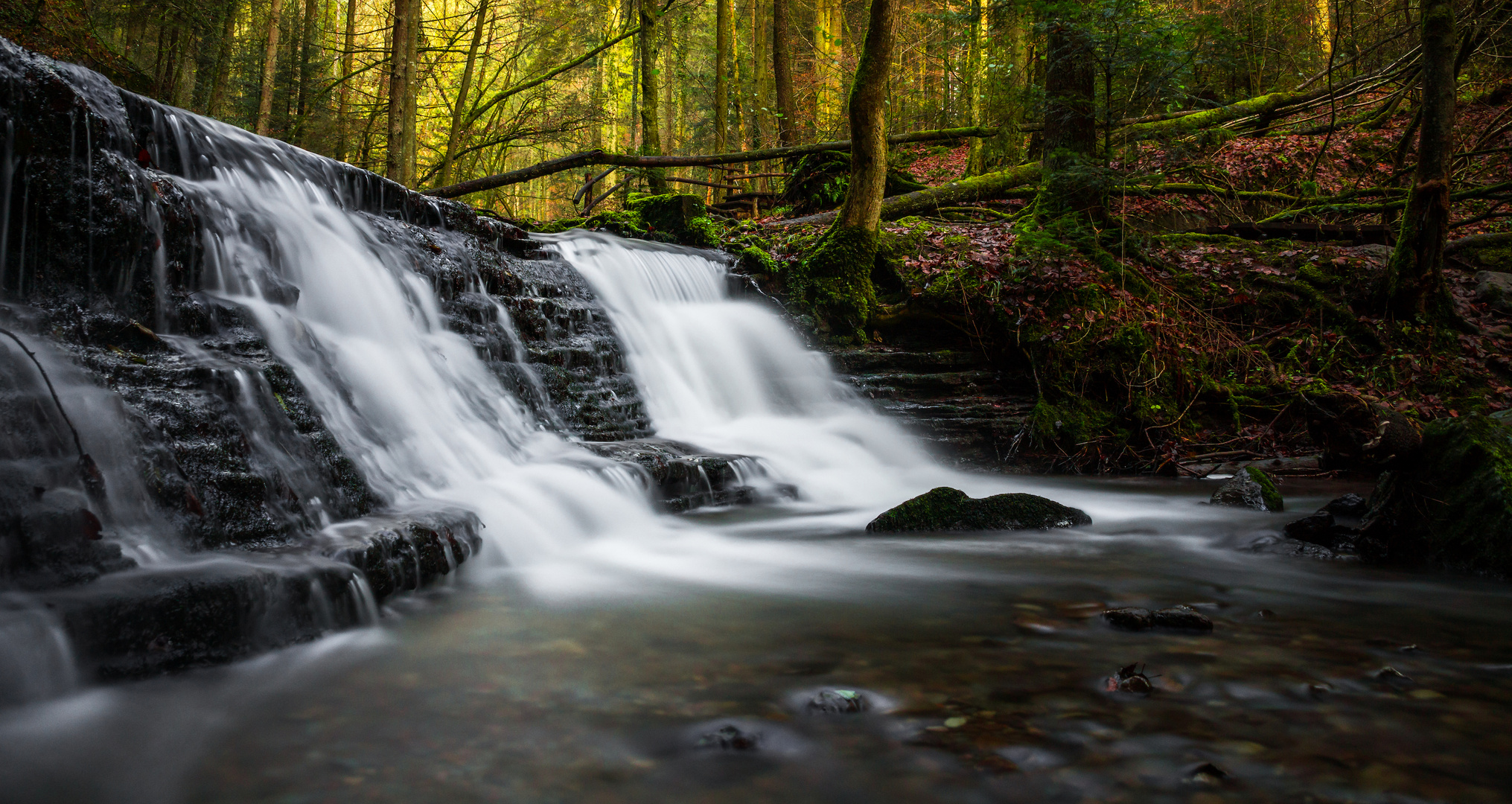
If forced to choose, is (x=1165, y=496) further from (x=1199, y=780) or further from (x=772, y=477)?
(x=1199, y=780)

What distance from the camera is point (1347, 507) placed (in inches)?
207

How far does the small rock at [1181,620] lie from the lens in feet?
10.9

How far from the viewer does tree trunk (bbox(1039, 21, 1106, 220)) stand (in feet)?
28.8

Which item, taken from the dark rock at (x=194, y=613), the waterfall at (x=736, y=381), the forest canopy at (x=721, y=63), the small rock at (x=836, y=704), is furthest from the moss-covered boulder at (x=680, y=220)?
the small rock at (x=836, y=704)

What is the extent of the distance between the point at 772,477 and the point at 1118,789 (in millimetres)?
5015

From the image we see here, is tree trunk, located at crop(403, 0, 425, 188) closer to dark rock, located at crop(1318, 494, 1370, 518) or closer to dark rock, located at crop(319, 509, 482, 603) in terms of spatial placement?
dark rock, located at crop(319, 509, 482, 603)

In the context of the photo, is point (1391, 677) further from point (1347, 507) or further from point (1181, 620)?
point (1347, 507)

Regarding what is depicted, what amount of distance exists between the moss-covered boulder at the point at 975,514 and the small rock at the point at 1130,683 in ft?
9.50

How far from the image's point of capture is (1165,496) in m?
6.92

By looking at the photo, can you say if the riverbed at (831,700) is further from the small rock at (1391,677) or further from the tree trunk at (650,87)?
the tree trunk at (650,87)

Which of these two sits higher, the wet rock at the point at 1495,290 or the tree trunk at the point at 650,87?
the tree trunk at the point at 650,87

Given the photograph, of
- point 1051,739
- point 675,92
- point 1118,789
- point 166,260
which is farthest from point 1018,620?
point 675,92

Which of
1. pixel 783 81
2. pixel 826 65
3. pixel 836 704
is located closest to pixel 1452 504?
pixel 836 704

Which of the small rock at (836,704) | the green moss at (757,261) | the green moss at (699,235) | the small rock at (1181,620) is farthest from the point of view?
the green moss at (699,235)
